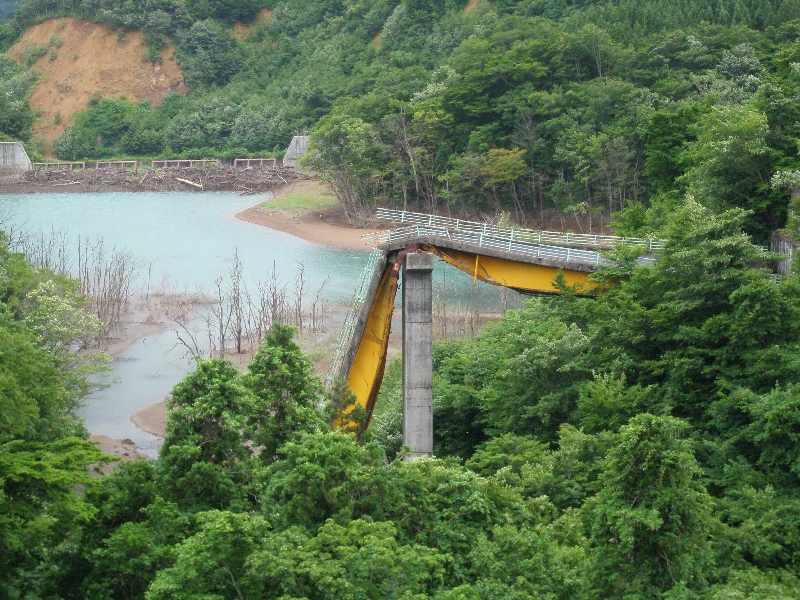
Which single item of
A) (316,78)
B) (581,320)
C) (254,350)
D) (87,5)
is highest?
(87,5)

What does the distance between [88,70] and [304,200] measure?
177ft

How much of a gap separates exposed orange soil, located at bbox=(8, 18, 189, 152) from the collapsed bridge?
100850 millimetres

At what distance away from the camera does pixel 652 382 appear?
26.9 meters

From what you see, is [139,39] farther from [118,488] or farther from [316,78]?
[118,488]

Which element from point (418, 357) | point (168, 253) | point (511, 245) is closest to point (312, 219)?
point (168, 253)

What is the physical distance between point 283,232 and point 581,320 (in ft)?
153

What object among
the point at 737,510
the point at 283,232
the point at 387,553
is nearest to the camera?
the point at 387,553

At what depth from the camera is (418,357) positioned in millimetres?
28172

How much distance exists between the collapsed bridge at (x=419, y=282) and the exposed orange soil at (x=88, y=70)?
10085cm

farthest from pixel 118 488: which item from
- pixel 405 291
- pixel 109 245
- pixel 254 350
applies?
pixel 109 245

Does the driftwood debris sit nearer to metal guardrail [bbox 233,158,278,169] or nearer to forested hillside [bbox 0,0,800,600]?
metal guardrail [bbox 233,158,278,169]

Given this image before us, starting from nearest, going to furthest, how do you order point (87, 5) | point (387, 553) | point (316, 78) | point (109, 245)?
1. point (387, 553)
2. point (109, 245)
3. point (316, 78)
4. point (87, 5)

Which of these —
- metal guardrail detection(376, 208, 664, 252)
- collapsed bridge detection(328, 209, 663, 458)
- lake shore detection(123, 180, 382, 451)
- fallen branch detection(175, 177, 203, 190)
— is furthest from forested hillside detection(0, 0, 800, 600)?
fallen branch detection(175, 177, 203, 190)

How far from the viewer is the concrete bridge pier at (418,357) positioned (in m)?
28.1
